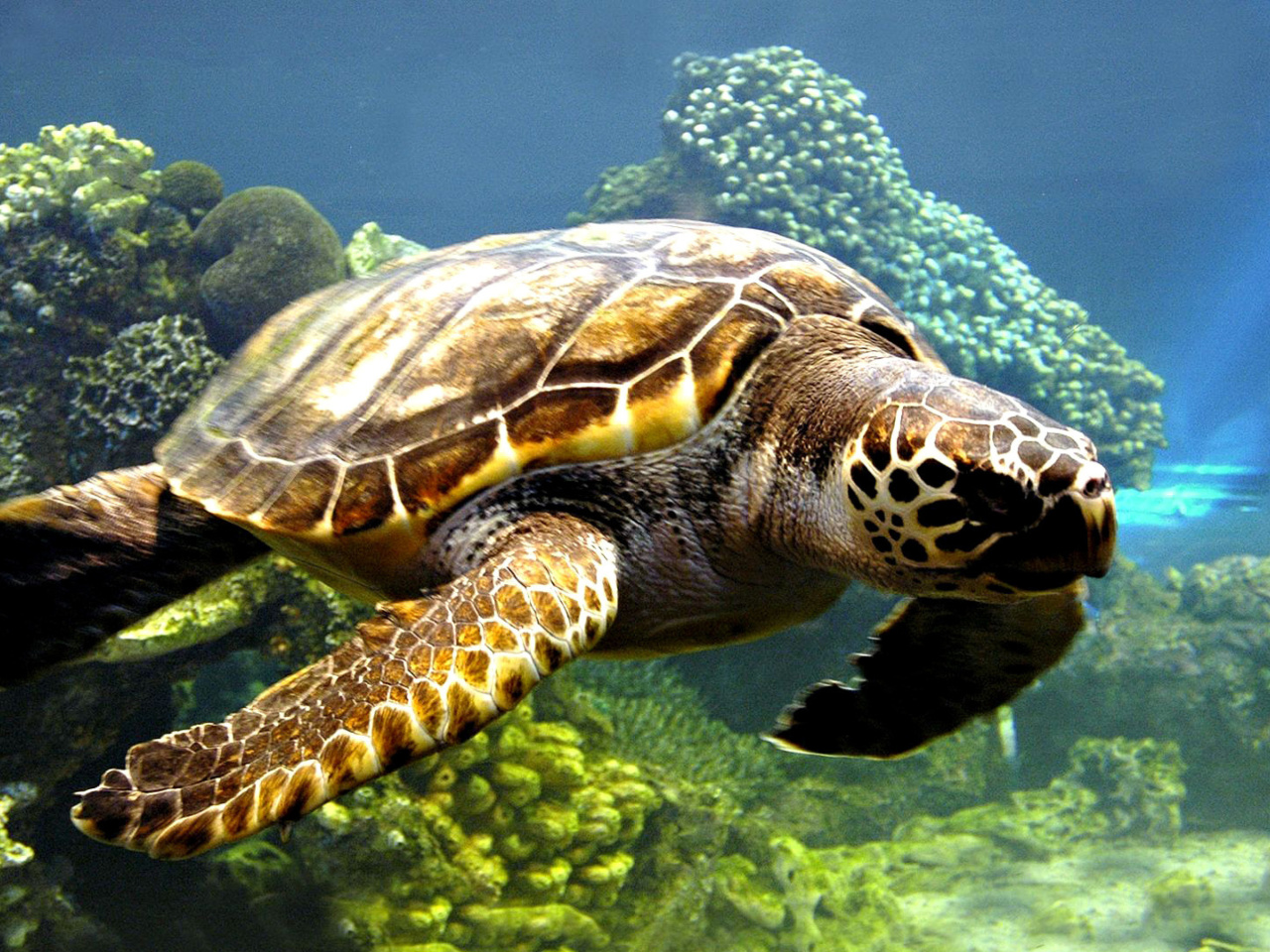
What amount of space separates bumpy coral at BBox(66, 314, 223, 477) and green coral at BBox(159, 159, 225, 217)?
196 centimetres

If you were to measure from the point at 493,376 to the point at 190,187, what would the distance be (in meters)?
6.15

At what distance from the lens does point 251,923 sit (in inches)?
138

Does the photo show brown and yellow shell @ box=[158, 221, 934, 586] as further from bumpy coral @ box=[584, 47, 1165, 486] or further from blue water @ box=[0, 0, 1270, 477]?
blue water @ box=[0, 0, 1270, 477]

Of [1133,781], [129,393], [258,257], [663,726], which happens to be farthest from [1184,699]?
[129,393]

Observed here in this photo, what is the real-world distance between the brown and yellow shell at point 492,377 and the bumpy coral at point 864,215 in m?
8.16

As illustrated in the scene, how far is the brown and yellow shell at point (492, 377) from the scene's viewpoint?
1947mm

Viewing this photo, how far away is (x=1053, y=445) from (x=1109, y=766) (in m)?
7.93

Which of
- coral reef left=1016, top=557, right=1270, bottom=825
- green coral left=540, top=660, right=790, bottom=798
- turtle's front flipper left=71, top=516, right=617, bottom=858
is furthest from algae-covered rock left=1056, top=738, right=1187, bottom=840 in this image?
turtle's front flipper left=71, top=516, right=617, bottom=858

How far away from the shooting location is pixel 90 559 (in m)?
2.31

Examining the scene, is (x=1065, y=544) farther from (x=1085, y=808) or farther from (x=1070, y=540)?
(x=1085, y=808)

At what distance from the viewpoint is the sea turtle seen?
4.85 feet

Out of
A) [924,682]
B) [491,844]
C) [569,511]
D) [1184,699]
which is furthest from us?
[1184,699]

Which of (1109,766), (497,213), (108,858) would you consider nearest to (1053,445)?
(108,858)

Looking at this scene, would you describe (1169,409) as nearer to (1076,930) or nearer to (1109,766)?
(1109,766)
